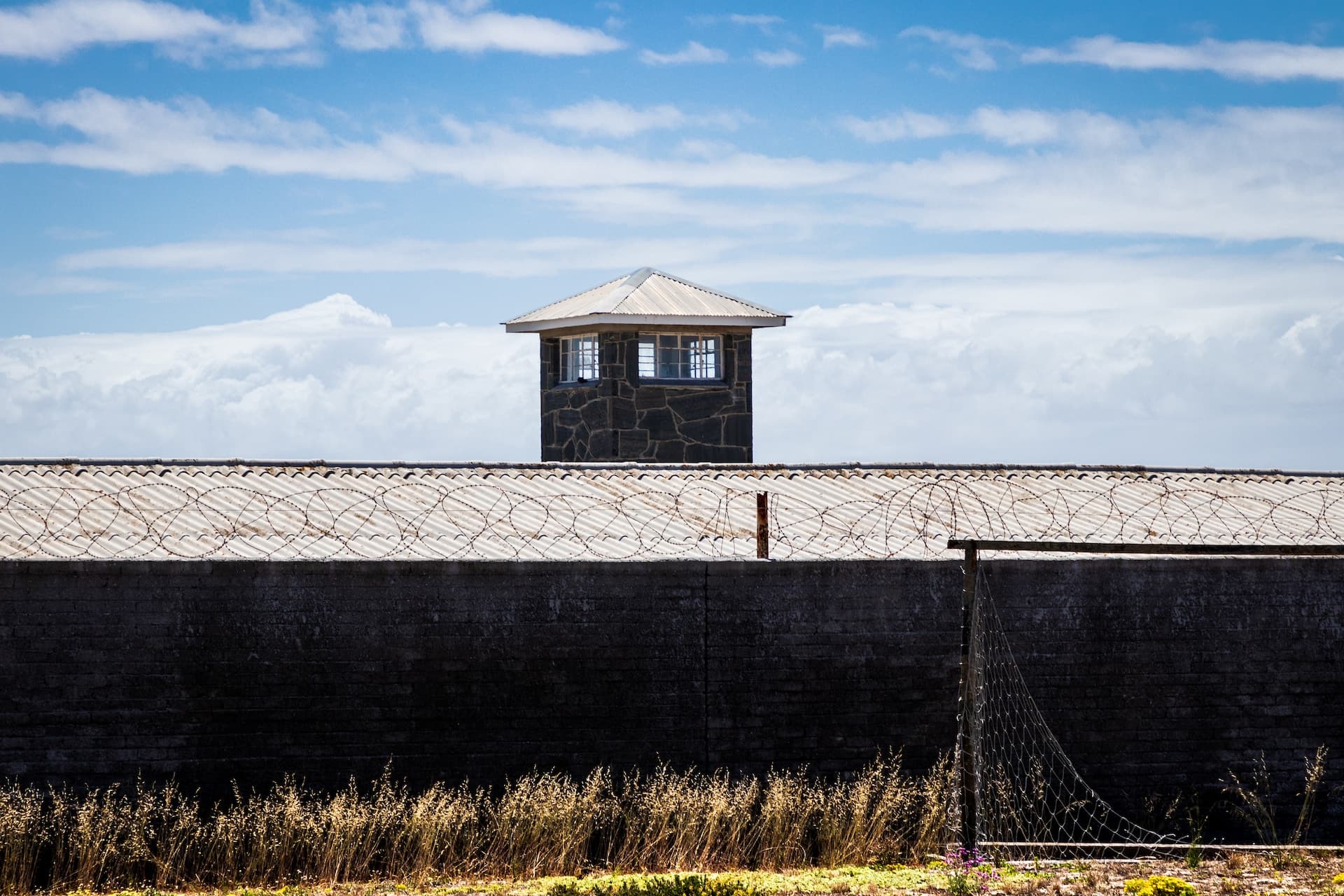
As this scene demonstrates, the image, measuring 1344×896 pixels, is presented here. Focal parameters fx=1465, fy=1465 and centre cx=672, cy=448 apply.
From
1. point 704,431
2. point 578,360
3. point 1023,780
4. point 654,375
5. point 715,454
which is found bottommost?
point 1023,780

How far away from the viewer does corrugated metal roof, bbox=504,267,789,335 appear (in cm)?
2031

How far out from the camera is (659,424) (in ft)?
66.8

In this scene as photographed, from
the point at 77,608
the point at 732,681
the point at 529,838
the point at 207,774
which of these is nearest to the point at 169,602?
the point at 77,608

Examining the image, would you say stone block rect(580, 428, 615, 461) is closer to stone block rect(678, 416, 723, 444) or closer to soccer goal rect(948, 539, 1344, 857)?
stone block rect(678, 416, 723, 444)

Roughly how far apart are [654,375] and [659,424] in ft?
2.34

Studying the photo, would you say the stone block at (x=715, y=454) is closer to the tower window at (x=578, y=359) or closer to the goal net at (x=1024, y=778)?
the tower window at (x=578, y=359)

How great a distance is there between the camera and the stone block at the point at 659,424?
20281 mm

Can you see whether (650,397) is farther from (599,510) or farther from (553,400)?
(599,510)

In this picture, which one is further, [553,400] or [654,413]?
[553,400]

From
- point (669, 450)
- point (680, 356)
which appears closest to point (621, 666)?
point (669, 450)

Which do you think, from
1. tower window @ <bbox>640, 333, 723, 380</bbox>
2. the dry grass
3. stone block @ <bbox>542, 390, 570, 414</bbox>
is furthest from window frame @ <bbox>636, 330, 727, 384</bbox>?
the dry grass

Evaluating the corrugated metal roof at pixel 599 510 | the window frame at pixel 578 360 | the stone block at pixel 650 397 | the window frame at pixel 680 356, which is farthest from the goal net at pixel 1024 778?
the window frame at pixel 578 360

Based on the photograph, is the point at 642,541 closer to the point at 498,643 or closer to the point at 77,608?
the point at 498,643

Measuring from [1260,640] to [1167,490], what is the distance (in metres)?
3.29
